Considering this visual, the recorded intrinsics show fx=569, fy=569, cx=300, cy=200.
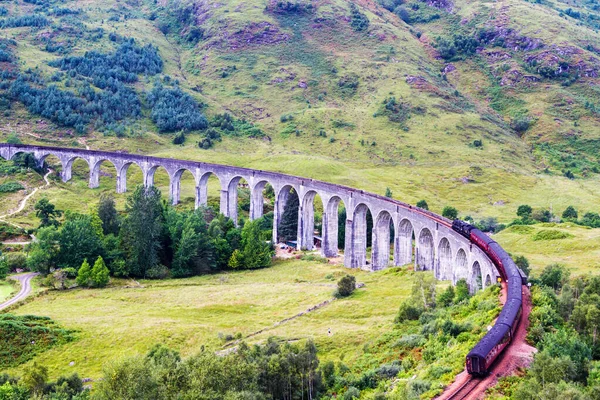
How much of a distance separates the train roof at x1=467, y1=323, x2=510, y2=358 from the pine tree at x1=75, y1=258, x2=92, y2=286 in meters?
50.1

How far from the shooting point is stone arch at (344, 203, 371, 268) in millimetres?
78188

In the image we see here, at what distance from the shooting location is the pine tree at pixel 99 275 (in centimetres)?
6644

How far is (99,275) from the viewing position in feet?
218

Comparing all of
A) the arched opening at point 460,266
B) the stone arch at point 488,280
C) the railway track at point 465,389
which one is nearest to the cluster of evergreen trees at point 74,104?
the arched opening at point 460,266

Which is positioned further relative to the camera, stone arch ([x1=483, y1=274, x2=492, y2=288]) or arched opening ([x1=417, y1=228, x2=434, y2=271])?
arched opening ([x1=417, y1=228, x2=434, y2=271])

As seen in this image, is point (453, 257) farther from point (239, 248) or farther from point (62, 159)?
point (62, 159)

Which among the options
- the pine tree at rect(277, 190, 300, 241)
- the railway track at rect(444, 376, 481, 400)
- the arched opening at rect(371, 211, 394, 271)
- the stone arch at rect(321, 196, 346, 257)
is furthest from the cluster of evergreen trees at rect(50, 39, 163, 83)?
the railway track at rect(444, 376, 481, 400)

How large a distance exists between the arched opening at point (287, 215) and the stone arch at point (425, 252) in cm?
3301

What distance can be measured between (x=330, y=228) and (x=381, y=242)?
40.1 feet

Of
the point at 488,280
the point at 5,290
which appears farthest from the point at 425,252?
the point at 5,290

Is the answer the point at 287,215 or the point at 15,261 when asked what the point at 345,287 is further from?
the point at 15,261

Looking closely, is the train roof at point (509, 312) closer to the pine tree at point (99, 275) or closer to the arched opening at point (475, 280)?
the arched opening at point (475, 280)

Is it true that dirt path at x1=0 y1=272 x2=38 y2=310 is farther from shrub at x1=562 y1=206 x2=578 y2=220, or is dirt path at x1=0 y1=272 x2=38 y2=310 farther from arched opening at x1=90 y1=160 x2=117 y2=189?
shrub at x1=562 y1=206 x2=578 y2=220

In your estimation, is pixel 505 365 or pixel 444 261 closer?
pixel 505 365
